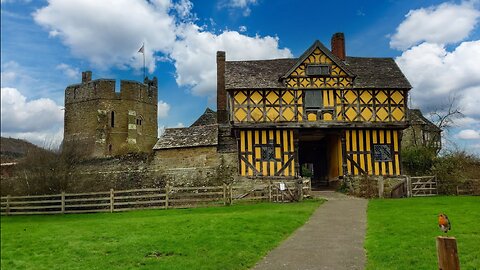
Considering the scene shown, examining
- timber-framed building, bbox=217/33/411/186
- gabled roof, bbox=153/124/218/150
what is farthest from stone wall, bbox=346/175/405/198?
gabled roof, bbox=153/124/218/150

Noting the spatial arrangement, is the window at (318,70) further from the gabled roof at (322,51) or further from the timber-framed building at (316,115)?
the gabled roof at (322,51)

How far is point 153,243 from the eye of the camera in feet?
30.3

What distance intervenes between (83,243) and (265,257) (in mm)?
4297

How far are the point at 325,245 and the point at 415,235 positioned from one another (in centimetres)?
219

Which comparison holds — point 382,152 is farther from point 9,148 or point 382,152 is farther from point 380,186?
point 9,148

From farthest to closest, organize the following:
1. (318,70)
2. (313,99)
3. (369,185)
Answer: (318,70) → (313,99) → (369,185)

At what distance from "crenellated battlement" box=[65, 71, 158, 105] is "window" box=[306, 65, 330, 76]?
22.4 metres

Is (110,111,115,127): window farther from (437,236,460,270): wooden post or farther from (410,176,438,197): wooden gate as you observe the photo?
(437,236,460,270): wooden post

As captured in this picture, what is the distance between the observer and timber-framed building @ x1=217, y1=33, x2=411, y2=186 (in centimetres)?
2228

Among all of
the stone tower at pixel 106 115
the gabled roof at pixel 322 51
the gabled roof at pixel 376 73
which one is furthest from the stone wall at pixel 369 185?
the stone tower at pixel 106 115

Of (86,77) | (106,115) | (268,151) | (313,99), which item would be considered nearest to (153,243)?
(268,151)

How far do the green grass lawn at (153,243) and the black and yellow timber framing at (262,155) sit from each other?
8790 mm

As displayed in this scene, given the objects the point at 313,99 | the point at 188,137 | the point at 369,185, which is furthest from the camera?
the point at 188,137

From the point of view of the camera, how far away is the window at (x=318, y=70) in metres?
22.9
